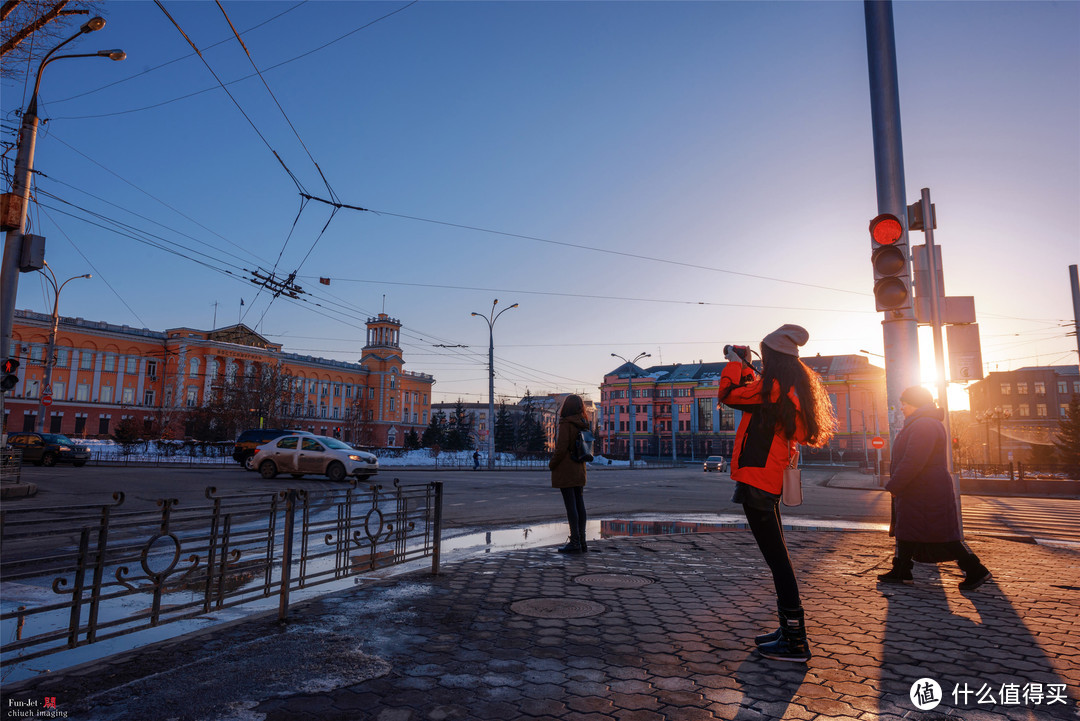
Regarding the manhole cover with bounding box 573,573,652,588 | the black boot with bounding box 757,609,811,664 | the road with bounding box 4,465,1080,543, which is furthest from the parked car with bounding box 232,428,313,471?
the black boot with bounding box 757,609,811,664

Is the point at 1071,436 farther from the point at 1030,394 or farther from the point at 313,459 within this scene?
the point at 1030,394

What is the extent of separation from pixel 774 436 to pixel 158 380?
90.4 meters

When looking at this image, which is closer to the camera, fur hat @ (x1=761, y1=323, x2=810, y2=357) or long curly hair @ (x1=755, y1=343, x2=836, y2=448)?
long curly hair @ (x1=755, y1=343, x2=836, y2=448)

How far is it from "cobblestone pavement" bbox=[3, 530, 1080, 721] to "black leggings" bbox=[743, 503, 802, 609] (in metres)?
0.38

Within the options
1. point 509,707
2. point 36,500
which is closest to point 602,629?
point 509,707

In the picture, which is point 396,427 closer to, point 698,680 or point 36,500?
point 36,500

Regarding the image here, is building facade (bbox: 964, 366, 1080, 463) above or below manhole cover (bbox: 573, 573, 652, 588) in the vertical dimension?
above

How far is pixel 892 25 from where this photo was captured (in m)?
6.79

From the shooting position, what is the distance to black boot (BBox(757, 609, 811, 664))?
11.3 feet

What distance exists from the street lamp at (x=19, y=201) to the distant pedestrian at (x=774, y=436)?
10.2 metres

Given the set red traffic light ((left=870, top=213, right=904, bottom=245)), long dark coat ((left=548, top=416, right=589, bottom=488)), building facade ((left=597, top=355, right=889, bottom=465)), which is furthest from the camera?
building facade ((left=597, top=355, right=889, bottom=465))

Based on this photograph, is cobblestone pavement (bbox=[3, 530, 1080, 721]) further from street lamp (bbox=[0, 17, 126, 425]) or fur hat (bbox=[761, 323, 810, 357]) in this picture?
street lamp (bbox=[0, 17, 126, 425])

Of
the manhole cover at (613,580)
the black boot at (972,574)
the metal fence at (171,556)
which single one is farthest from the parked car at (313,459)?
the black boot at (972,574)

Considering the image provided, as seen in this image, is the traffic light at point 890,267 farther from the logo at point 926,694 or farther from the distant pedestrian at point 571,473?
the logo at point 926,694
